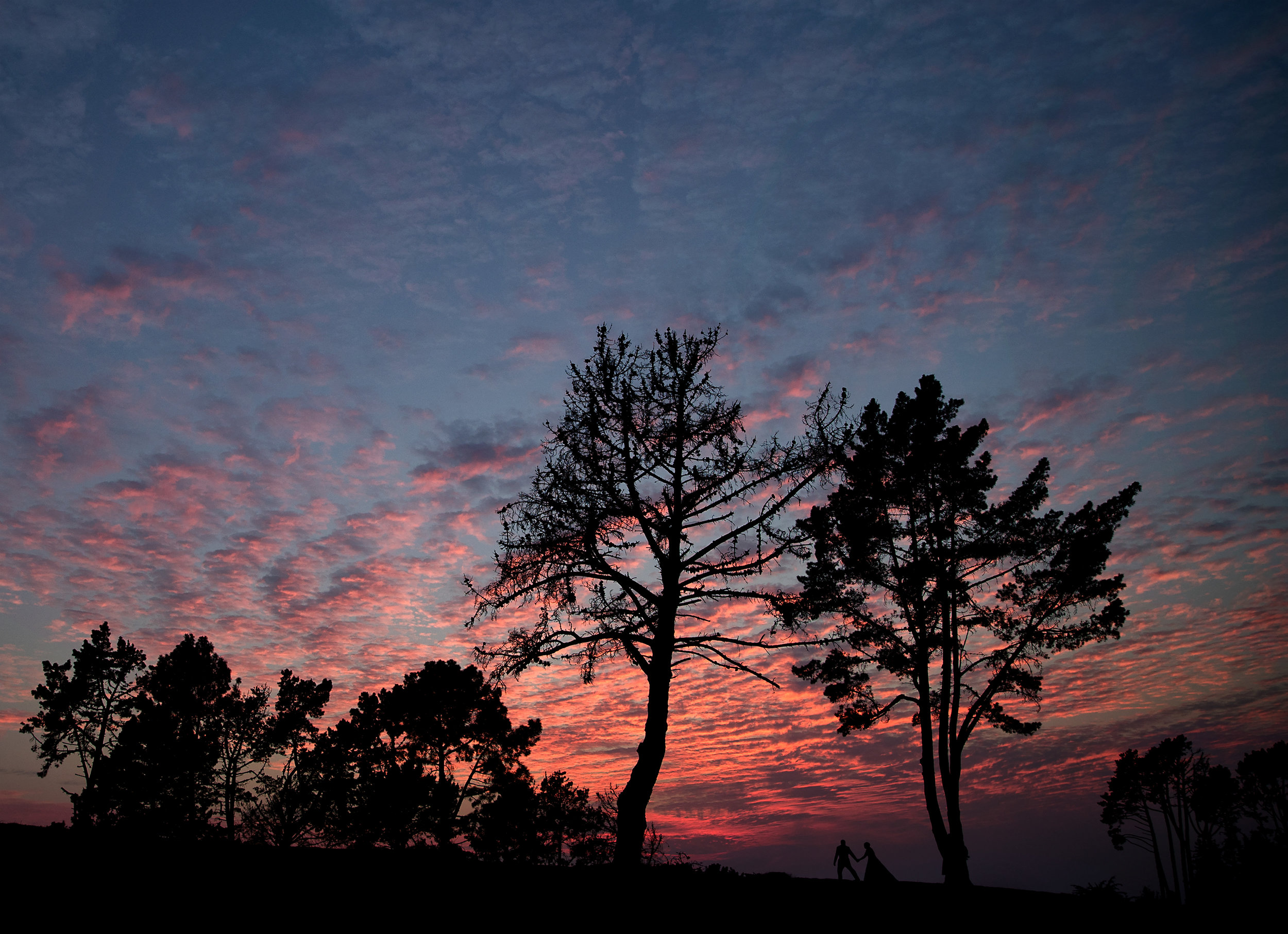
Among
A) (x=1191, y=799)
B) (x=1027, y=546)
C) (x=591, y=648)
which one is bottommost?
(x=1191, y=799)

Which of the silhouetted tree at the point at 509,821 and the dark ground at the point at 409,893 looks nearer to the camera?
the dark ground at the point at 409,893

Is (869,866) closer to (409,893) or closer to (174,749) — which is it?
(409,893)

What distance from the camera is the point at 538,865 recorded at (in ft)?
40.1

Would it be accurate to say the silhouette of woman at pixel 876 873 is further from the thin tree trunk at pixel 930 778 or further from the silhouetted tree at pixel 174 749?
the silhouetted tree at pixel 174 749

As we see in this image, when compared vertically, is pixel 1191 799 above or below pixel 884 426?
below

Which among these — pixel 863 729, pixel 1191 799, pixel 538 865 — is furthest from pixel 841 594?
pixel 1191 799

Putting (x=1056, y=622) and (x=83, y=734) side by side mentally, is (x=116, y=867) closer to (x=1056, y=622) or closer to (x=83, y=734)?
(x=1056, y=622)

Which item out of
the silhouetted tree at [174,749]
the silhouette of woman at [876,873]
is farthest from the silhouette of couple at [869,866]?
the silhouetted tree at [174,749]

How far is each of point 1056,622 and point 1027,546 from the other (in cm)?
270

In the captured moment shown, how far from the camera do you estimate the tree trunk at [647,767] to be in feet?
47.4

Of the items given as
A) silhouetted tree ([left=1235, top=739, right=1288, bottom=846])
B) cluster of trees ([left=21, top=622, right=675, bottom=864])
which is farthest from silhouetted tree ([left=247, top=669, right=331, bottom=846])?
silhouetted tree ([left=1235, top=739, right=1288, bottom=846])

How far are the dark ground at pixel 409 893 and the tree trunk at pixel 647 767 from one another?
1241 millimetres

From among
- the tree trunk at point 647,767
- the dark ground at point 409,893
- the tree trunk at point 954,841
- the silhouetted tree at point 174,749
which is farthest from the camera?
the silhouetted tree at point 174,749

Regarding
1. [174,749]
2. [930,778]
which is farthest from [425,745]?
[930,778]
